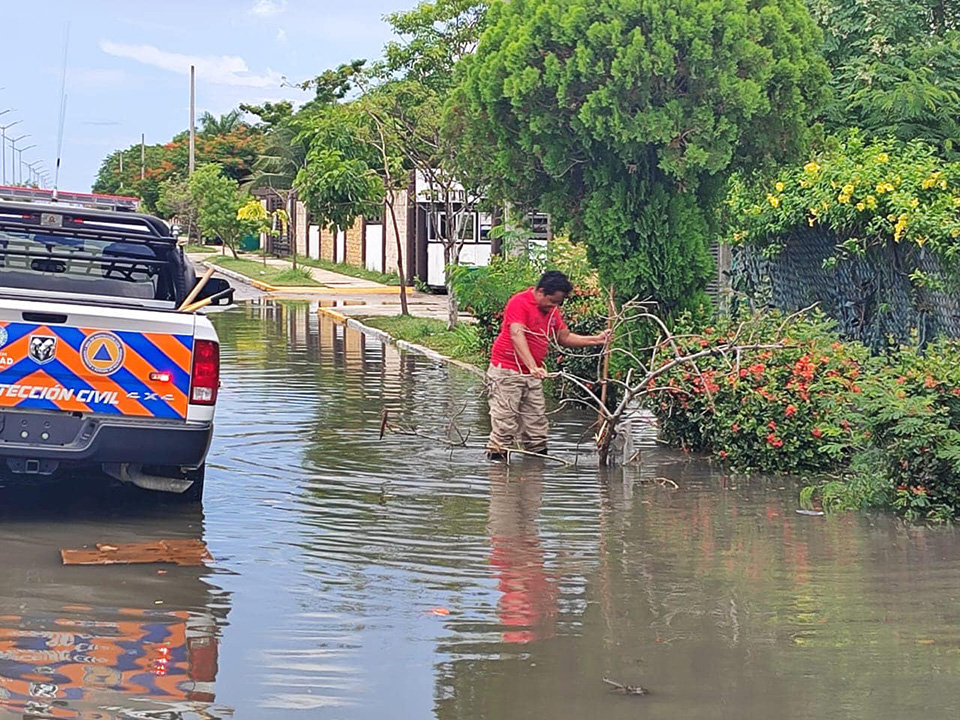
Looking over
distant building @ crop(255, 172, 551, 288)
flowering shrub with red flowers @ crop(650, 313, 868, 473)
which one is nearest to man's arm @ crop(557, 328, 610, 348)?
flowering shrub with red flowers @ crop(650, 313, 868, 473)

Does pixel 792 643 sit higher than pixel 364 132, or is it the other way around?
A: pixel 364 132

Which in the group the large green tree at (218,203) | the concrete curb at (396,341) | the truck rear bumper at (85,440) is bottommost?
the concrete curb at (396,341)

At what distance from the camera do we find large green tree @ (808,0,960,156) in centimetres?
1783

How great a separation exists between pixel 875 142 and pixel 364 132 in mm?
12312

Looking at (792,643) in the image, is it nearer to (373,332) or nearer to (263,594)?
(263,594)

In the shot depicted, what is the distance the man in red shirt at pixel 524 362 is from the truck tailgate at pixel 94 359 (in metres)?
3.45

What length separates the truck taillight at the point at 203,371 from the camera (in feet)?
29.1

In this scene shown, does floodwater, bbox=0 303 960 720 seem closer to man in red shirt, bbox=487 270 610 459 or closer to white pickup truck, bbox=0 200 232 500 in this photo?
man in red shirt, bbox=487 270 610 459

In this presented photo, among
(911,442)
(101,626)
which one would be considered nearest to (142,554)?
(101,626)

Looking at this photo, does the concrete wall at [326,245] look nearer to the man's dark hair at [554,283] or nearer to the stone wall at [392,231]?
the stone wall at [392,231]

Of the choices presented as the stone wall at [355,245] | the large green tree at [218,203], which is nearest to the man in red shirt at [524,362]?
the stone wall at [355,245]

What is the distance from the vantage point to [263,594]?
7469 mm

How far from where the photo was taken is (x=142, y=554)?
828 centimetres

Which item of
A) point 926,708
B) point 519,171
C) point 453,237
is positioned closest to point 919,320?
point 519,171
